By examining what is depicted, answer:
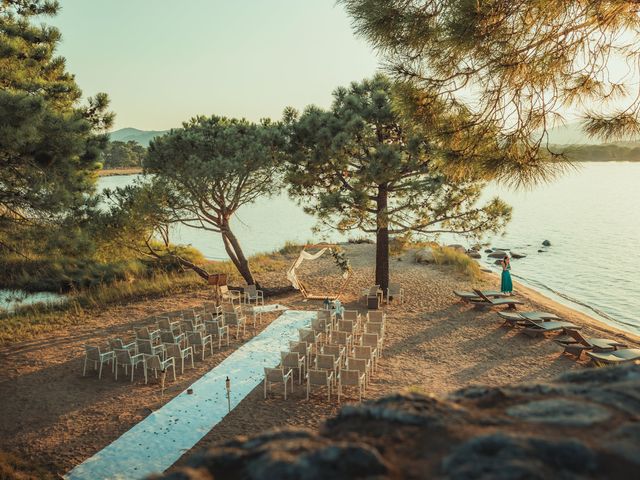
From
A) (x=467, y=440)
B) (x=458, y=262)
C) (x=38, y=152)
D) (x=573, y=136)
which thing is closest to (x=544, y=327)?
(x=573, y=136)

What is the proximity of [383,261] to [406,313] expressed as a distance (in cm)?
252

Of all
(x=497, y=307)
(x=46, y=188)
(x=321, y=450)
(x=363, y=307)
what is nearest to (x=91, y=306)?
(x=46, y=188)

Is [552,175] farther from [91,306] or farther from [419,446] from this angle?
[91,306]

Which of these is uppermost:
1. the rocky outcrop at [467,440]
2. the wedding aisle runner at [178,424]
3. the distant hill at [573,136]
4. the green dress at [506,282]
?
the distant hill at [573,136]

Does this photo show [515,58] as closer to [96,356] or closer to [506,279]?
[96,356]

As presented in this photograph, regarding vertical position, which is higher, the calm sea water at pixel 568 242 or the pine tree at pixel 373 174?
the pine tree at pixel 373 174

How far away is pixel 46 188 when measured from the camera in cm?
916

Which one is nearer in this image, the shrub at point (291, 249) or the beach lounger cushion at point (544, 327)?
the beach lounger cushion at point (544, 327)

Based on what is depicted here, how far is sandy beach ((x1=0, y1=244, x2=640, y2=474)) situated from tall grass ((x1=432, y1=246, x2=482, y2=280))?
3.89 m

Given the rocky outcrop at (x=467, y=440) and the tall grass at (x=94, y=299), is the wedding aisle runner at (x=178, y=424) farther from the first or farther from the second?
the tall grass at (x=94, y=299)

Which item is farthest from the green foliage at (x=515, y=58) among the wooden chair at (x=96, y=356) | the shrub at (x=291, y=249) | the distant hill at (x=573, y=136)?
the shrub at (x=291, y=249)

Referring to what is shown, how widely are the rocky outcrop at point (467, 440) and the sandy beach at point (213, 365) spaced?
541 cm

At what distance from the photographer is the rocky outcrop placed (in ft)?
4.76

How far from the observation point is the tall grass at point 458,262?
1983 cm
